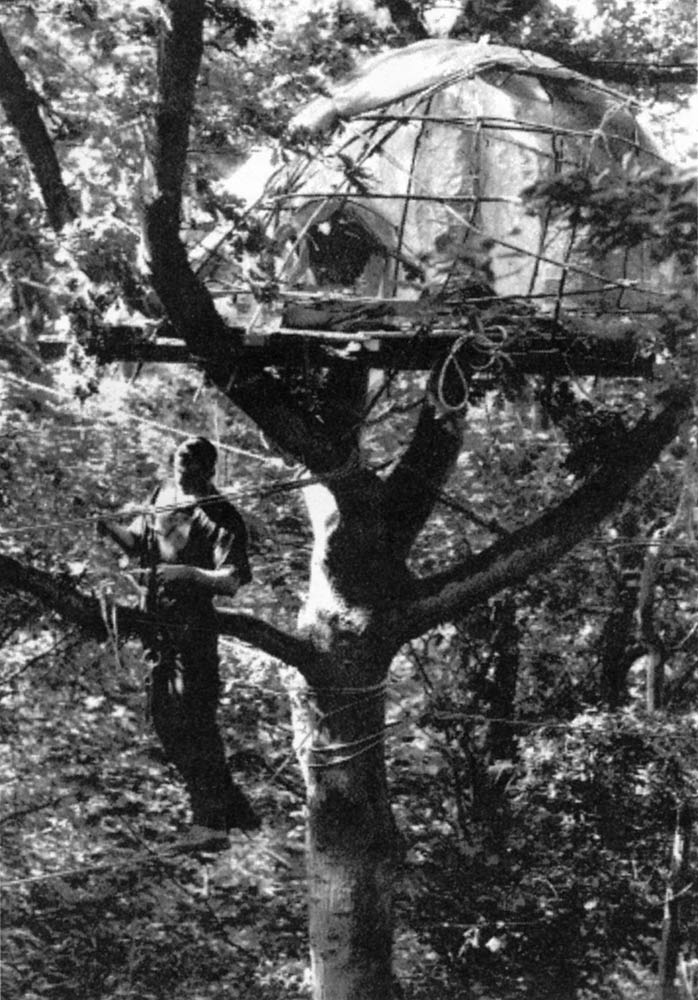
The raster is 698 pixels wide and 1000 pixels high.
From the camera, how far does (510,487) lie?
10.9 metres

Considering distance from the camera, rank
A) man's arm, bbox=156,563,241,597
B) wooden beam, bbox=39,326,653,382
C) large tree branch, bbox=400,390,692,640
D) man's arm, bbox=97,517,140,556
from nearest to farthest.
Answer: wooden beam, bbox=39,326,653,382
man's arm, bbox=156,563,241,597
man's arm, bbox=97,517,140,556
large tree branch, bbox=400,390,692,640

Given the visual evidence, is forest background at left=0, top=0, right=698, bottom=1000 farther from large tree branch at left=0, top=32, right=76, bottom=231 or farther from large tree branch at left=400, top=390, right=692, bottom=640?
large tree branch at left=400, top=390, right=692, bottom=640

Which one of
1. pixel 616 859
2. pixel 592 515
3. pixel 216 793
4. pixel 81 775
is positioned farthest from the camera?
pixel 81 775

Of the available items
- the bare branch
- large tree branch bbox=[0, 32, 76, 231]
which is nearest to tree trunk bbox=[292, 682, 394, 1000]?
large tree branch bbox=[0, 32, 76, 231]

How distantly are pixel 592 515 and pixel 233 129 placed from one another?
108 inches

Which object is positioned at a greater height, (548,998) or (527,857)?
(527,857)

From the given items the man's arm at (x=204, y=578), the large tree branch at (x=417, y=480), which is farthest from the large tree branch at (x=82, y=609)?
the large tree branch at (x=417, y=480)

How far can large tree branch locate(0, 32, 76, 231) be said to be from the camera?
25.0 ft

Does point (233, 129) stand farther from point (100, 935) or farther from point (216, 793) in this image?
point (100, 935)

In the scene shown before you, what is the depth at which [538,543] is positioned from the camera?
7195 mm

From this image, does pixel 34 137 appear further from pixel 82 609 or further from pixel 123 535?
pixel 82 609

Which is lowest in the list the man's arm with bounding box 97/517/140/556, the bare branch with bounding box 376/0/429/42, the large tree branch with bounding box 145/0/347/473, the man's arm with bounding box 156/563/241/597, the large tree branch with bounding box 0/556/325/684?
the large tree branch with bounding box 0/556/325/684

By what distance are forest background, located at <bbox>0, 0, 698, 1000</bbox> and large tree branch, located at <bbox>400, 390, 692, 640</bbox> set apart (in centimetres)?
187

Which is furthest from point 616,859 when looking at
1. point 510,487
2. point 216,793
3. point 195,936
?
point 216,793
